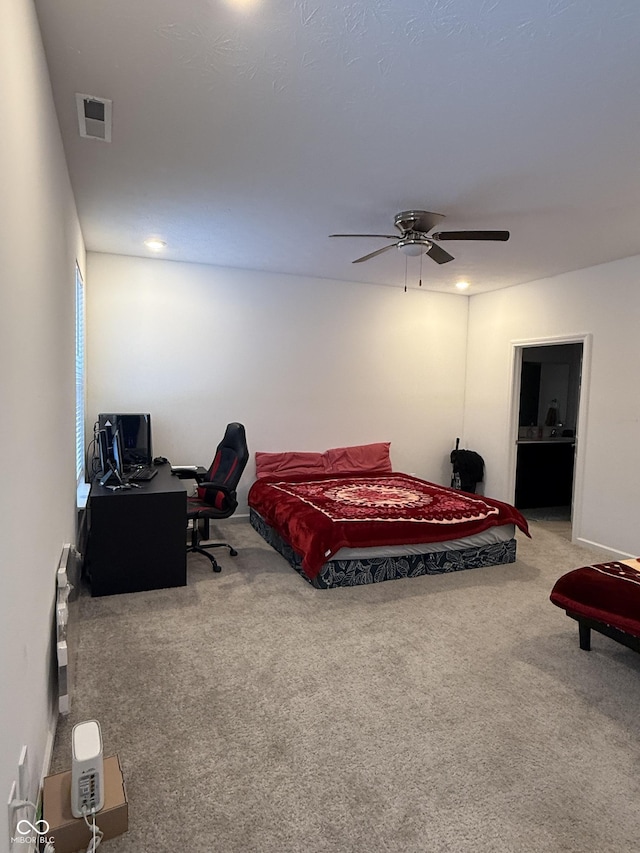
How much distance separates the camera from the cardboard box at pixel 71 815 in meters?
1.54

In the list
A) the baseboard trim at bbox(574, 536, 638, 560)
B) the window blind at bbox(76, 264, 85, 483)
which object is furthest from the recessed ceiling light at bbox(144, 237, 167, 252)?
the baseboard trim at bbox(574, 536, 638, 560)

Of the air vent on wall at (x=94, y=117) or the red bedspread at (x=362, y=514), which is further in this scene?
the red bedspread at (x=362, y=514)

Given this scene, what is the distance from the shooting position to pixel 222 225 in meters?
3.89

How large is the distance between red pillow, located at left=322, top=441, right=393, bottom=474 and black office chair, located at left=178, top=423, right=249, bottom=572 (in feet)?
5.44

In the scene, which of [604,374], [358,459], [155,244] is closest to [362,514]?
[358,459]

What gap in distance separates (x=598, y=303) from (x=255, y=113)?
3.80m

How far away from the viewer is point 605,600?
271 cm

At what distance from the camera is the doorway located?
598cm

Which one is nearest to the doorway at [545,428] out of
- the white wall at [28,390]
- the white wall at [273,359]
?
the white wall at [273,359]

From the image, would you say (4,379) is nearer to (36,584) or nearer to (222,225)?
(36,584)

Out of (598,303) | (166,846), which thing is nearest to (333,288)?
(598,303)

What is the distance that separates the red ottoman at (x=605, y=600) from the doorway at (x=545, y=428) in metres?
2.77

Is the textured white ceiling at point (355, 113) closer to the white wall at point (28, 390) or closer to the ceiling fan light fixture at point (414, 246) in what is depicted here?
the ceiling fan light fixture at point (414, 246)

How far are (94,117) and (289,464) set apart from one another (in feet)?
12.6
